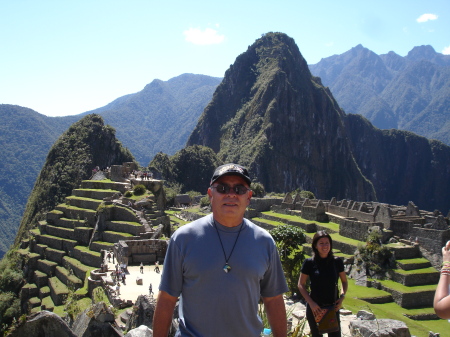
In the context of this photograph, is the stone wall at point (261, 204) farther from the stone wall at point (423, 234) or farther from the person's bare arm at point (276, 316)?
the person's bare arm at point (276, 316)

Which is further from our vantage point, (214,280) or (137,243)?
(137,243)

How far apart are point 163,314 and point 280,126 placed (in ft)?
490

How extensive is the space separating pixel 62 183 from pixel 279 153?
284 feet

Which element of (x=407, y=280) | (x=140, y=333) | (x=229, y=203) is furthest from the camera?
(x=407, y=280)

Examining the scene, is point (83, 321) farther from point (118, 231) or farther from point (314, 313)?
point (118, 231)

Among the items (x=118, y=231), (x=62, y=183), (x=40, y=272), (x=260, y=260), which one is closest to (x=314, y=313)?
(x=260, y=260)

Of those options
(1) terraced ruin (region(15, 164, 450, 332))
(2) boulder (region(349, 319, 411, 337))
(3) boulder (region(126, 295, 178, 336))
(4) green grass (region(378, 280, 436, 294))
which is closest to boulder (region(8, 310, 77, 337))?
(3) boulder (region(126, 295, 178, 336))


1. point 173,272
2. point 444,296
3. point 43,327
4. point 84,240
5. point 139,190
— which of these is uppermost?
point 173,272

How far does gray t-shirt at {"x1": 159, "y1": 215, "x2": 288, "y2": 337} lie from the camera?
3.64 metres

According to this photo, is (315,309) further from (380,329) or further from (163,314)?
(163,314)

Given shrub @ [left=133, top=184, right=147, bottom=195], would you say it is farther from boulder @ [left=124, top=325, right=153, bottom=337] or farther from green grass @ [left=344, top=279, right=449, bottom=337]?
boulder @ [left=124, top=325, right=153, bottom=337]

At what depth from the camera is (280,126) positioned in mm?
150750

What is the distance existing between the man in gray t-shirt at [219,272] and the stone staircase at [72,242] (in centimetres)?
2241

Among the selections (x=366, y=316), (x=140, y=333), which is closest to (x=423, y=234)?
(x=366, y=316)
